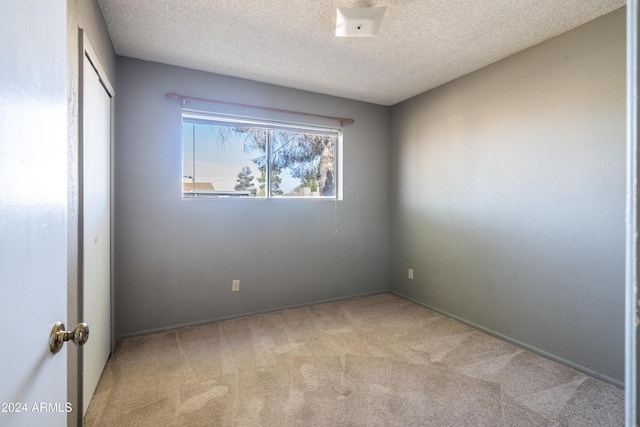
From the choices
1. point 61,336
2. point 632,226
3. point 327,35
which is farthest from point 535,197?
point 61,336

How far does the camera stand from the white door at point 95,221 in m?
1.58

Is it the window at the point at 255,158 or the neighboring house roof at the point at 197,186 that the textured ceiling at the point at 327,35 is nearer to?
the window at the point at 255,158

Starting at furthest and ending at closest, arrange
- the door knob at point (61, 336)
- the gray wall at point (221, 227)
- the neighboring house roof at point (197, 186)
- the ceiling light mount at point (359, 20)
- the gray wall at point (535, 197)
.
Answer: the neighboring house roof at point (197, 186) → the gray wall at point (221, 227) → the gray wall at point (535, 197) → the ceiling light mount at point (359, 20) → the door knob at point (61, 336)

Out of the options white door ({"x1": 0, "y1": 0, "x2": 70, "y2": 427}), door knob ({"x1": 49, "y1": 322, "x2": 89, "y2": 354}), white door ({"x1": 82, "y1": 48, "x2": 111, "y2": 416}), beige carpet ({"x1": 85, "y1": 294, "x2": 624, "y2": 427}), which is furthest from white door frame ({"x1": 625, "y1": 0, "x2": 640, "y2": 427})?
white door ({"x1": 82, "y1": 48, "x2": 111, "y2": 416})

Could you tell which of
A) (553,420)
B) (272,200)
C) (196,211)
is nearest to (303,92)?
(272,200)

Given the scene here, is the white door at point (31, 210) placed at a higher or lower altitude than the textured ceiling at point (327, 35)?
lower

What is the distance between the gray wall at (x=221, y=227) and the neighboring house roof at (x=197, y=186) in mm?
102

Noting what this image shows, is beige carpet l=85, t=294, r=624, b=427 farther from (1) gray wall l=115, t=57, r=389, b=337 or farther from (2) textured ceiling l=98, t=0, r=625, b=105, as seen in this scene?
(2) textured ceiling l=98, t=0, r=625, b=105

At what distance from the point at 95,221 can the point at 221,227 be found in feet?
3.82

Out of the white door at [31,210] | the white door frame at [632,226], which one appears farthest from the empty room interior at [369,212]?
the white door frame at [632,226]

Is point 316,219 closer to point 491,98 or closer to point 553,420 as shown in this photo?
point 491,98

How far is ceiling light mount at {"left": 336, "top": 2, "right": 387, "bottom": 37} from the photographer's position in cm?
177

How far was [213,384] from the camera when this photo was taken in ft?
6.26

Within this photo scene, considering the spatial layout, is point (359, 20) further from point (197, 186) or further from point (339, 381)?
point (339, 381)
